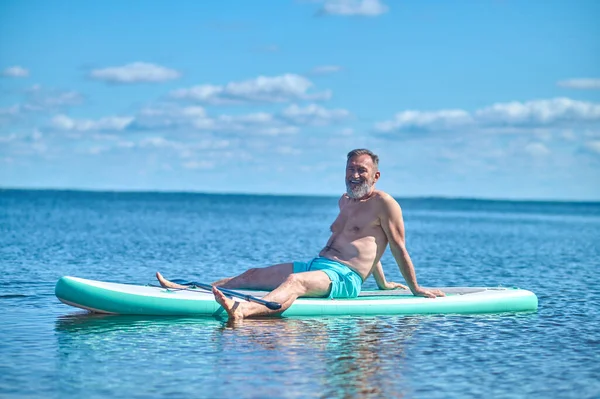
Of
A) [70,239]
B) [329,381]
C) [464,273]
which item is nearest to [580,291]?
[464,273]

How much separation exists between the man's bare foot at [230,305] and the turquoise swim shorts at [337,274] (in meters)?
0.96

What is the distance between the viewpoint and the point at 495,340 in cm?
968

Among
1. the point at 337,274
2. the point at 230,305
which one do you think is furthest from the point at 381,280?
the point at 230,305

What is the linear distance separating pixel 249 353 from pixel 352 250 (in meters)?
2.24

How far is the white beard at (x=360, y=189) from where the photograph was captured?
395 inches

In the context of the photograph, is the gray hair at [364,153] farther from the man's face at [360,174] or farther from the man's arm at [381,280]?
the man's arm at [381,280]

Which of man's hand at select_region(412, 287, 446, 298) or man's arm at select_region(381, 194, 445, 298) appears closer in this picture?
man's arm at select_region(381, 194, 445, 298)

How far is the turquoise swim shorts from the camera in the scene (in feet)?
33.2

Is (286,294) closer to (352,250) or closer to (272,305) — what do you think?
(272,305)

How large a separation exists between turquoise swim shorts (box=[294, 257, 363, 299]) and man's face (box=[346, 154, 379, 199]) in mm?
901

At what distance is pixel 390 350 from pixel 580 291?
301 inches

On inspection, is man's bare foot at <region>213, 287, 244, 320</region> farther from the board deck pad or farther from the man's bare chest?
the man's bare chest

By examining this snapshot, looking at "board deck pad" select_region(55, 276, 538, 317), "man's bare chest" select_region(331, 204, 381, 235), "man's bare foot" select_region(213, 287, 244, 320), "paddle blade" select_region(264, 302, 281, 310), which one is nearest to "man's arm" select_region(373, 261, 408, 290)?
Answer: "board deck pad" select_region(55, 276, 538, 317)

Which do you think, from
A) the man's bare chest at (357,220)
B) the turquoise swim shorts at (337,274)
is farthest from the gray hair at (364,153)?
the turquoise swim shorts at (337,274)
